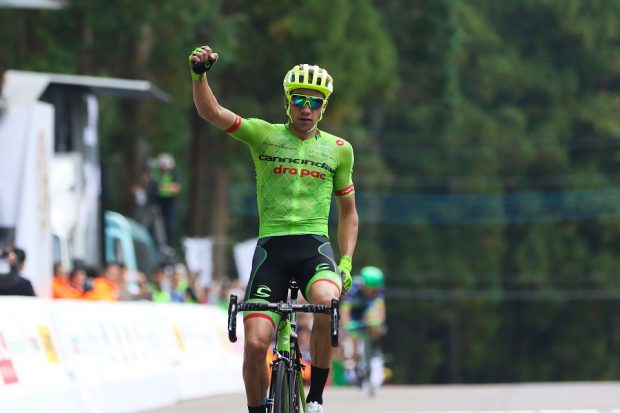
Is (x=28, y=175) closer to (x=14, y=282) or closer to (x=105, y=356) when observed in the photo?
(x=14, y=282)

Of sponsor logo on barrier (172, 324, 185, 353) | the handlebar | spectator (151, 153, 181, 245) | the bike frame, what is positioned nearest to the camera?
the bike frame

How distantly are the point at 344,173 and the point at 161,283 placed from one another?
14240mm

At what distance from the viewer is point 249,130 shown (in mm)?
10250

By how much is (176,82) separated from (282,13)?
3.64 m

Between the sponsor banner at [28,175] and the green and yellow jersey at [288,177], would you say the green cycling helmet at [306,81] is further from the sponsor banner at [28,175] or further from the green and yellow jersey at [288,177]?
the sponsor banner at [28,175]

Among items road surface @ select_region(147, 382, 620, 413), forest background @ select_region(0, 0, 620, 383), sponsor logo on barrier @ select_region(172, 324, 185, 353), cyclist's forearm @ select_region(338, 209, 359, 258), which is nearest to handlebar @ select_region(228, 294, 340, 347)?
cyclist's forearm @ select_region(338, 209, 359, 258)

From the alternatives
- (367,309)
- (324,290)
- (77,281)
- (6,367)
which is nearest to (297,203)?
(324,290)

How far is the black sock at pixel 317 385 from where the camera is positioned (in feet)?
33.4

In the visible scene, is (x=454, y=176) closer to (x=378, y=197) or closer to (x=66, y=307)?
(x=378, y=197)

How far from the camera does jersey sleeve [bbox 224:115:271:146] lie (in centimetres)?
1021

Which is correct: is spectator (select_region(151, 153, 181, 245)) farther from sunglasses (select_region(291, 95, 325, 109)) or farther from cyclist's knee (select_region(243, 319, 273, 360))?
cyclist's knee (select_region(243, 319, 273, 360))

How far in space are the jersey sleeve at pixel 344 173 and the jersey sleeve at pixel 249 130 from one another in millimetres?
527

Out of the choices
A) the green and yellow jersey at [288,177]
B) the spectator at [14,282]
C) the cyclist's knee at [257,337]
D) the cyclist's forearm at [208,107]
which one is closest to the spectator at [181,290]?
the spectator at [14,282]

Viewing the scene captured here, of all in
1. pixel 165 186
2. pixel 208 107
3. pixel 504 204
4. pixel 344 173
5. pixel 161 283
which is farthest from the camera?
pixel 504 204
